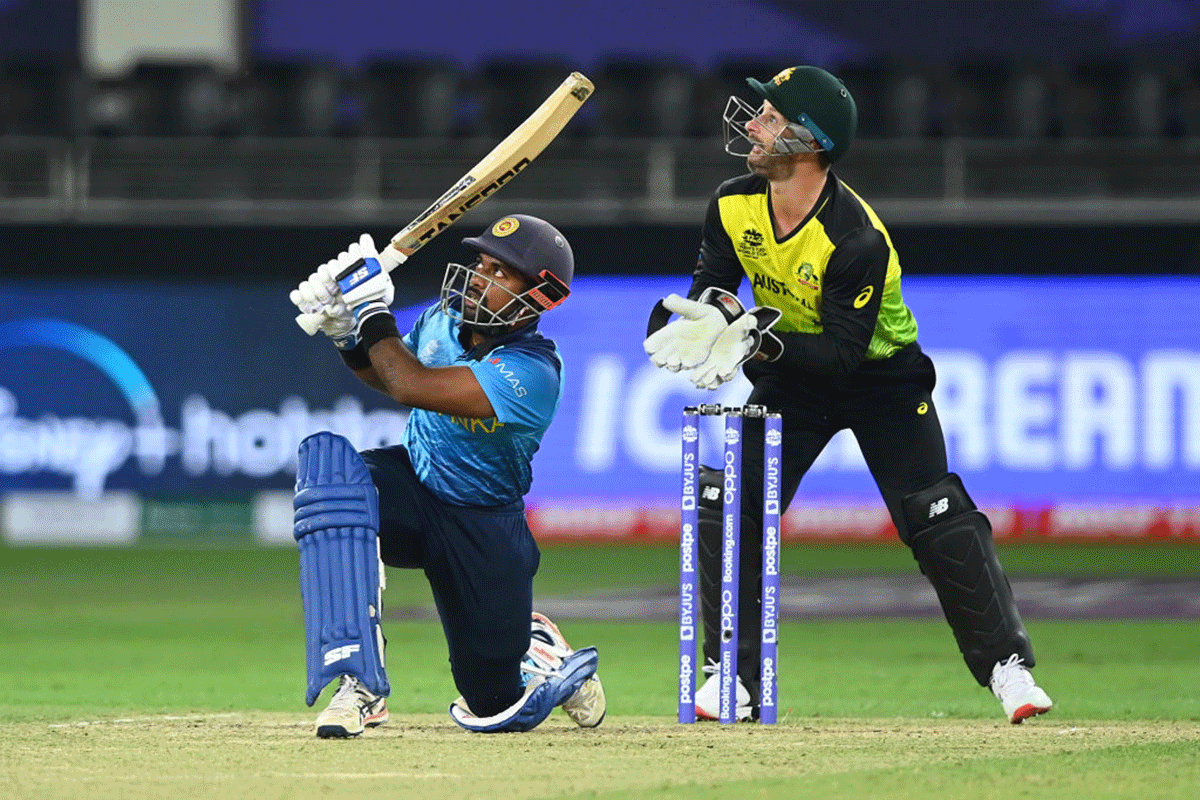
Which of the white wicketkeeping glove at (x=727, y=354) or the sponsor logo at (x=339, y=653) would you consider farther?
the white wicketkeeping glove at (x=727, y=354)

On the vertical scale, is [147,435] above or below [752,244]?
below

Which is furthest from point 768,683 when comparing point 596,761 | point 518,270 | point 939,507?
point 518,270

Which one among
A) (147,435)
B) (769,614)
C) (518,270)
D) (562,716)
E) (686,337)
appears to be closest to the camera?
(518,270)

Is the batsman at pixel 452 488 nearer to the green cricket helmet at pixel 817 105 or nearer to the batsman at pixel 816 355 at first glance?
the batsman at pixel 816 355

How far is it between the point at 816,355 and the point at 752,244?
405mm

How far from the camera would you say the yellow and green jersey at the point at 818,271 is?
16.9ft

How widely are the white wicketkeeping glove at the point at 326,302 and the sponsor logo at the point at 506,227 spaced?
47 centimetres

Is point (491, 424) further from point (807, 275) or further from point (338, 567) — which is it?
point (807, 275)

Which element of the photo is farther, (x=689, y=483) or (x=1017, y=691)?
(x=1017, y=691)

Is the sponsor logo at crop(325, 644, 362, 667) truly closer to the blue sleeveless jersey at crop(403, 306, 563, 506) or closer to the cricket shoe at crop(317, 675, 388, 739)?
the cricket shoe at crop(317, 675, 388, 739)

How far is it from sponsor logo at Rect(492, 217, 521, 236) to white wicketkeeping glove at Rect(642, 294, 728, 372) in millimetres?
452

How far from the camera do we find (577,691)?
5.29 m

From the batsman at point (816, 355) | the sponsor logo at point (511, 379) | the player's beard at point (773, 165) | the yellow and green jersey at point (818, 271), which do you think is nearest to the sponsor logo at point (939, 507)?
the batsman at point (816, 355)

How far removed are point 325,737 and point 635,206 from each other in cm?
878
